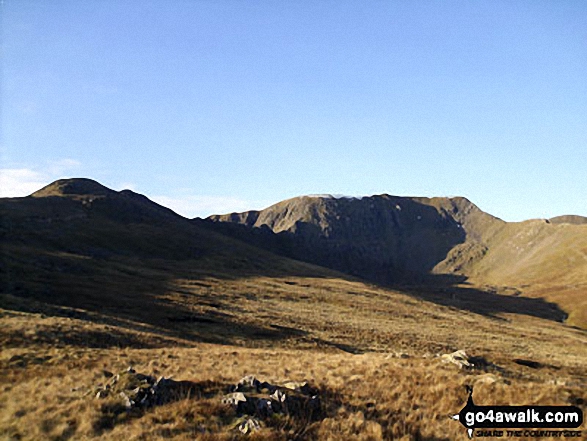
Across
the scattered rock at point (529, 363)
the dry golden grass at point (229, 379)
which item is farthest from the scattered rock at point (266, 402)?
the scattered rock at point (529, 363)

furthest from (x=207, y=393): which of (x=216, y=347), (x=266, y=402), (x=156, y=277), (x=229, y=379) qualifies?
(x=156, y=277)

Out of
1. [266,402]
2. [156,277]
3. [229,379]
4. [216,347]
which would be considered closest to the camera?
[266,402]

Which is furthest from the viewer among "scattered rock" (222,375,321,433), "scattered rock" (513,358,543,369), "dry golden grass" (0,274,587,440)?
"scattered rock" (513,358,543,369)

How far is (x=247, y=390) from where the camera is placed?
45.7 feet

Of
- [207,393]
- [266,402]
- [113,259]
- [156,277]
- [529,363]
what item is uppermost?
[113,259]

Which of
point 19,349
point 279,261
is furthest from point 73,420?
point 279,261

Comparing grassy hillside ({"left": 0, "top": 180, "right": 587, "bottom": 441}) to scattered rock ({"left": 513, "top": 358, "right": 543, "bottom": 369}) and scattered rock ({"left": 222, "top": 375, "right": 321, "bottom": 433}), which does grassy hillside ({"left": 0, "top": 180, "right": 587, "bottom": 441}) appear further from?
scattered rock ({"left": 513, "top": 358, "right": 543, "bottom": 369})

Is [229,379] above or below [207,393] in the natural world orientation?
below

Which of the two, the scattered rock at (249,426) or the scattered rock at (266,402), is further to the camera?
the scattered rock at (266,402)

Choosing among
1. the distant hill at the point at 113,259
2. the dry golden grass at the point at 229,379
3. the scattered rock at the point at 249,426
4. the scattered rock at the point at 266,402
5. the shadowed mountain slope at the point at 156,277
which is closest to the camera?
the scattered rock at the point at 249,426

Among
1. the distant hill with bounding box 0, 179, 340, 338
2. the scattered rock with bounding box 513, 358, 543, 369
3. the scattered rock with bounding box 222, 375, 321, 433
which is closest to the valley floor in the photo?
the scattered rock with bounding box 222, 375, 321, 433

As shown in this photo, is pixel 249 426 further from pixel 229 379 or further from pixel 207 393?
pixel 229 379

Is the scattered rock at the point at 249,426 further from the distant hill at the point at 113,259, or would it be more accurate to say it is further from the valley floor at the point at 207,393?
the distant hill at the point at 113,259

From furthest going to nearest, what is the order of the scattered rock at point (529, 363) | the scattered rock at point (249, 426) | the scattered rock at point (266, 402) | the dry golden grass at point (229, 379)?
the scattered rock at point (529, 363) < the scattered rock at point (266, 402) < the dry golden grass at point (229, 379) < the scattered rock at point (249, 426)
